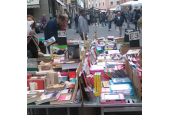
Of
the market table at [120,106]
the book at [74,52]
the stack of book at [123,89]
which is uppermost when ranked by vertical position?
the book at [74,52]

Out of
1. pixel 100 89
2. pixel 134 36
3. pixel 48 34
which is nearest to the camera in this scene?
pixel 100 89

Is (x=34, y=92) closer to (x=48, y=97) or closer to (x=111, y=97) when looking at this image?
(x=48, y=97)

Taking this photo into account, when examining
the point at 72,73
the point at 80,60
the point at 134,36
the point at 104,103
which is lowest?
the point at 104,103

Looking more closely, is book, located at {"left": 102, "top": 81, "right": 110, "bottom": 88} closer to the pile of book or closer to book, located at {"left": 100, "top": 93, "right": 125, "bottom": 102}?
book, located at {"left": 100, "top": 93, "right": 125, "bottom": 102}

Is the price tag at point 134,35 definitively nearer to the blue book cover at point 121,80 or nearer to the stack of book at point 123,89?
the blue book cover at point 121,80

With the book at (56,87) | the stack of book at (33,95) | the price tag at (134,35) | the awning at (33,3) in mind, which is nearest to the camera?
the stack of book at (33,95)

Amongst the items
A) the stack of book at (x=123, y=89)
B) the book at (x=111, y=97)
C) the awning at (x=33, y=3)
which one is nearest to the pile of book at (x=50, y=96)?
the book at (x=111, y=97)

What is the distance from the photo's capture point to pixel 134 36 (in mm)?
3785

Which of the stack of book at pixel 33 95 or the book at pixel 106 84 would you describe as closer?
the stack of book at pixel 33 95

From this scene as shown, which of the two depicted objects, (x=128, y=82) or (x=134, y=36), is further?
(x=134, y=36)
